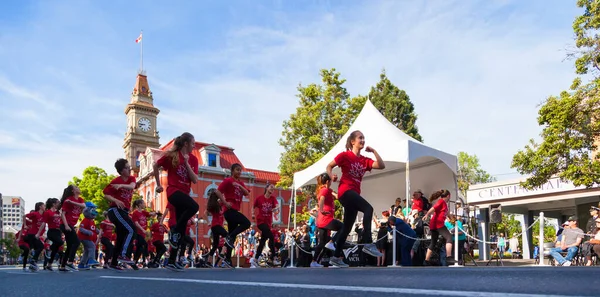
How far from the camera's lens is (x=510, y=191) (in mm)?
29016

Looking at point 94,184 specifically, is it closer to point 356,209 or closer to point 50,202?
point 50,202

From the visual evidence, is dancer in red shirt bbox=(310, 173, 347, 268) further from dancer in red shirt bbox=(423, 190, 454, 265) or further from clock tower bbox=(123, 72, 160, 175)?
clock tower bbox=(123, 72, 160, 175)

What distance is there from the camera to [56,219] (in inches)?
415

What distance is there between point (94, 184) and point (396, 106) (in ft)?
80.6

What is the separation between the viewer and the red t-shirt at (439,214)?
34.5 ft

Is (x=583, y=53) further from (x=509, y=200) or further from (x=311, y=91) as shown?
(x=311, y=91)

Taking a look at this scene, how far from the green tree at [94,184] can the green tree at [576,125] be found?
35.1 meters

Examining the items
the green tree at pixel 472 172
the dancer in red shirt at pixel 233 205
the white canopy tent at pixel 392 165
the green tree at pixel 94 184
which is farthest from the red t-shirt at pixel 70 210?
the green tree at pixel 472 172

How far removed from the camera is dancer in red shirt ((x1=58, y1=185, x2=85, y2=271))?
10.0 metres

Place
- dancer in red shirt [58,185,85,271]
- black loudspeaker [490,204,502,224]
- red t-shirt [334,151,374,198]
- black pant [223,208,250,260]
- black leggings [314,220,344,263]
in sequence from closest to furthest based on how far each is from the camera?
red t-shirt [334,151,374,198]
black pant [223,208,250,260]
black leggings [314,220,344,263]
dancer in red shirt [58,185,85,271]
black loudspeaker [490,204,502,224]

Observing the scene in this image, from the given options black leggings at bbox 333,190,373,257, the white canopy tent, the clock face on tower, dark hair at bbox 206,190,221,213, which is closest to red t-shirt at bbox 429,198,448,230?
black leggings at bbox 333,190,373,257

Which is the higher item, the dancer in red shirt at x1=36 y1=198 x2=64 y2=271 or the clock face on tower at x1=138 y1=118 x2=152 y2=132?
the clock face on tower at x1=138 y1=118 x2=152 y2=132

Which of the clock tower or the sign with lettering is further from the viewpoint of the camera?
the clock tower

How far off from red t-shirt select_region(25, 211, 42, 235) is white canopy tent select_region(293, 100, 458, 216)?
8.59 m
